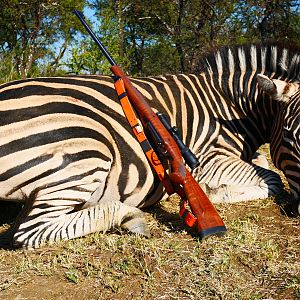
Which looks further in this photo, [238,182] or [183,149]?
[238,182]

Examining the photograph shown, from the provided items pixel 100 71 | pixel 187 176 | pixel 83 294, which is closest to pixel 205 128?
pixel 187 176

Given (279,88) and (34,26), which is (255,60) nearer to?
(279,88)

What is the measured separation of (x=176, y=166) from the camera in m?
3.28

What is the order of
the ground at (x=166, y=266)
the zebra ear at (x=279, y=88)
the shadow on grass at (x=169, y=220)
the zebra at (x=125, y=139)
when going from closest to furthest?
the ground at (x=166, y=266)
the zebra at (x=125, y=139)
the shadow on grass at (x=169, y=220)
the zebra ear at (x=279, y=88)

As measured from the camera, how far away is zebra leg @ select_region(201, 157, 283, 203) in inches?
152

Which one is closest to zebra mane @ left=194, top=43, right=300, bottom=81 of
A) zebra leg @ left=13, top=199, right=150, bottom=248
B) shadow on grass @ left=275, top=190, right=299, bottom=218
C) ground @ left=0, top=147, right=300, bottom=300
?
shadow on grass @ left=275, top=190, right=299, bottom=218

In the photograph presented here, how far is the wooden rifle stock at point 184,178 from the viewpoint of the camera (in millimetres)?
3016

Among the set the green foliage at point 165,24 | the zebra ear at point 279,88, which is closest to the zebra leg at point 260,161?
the zebra ear at point 279,88

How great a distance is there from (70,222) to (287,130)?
1880 mm

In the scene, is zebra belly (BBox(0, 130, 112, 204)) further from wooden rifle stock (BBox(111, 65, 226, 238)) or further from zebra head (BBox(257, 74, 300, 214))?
zebra head (BBox(257, 74, 300, 214))

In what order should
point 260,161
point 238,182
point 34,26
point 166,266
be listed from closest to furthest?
point 166,266 < point 238,182 < point 260,161 < point 34,26

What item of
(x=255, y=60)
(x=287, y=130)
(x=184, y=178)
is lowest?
(x=184, y=178)

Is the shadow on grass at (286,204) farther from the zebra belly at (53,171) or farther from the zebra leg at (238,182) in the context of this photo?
the zebra belly at (53,171)

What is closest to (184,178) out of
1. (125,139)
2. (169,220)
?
(169,220)
